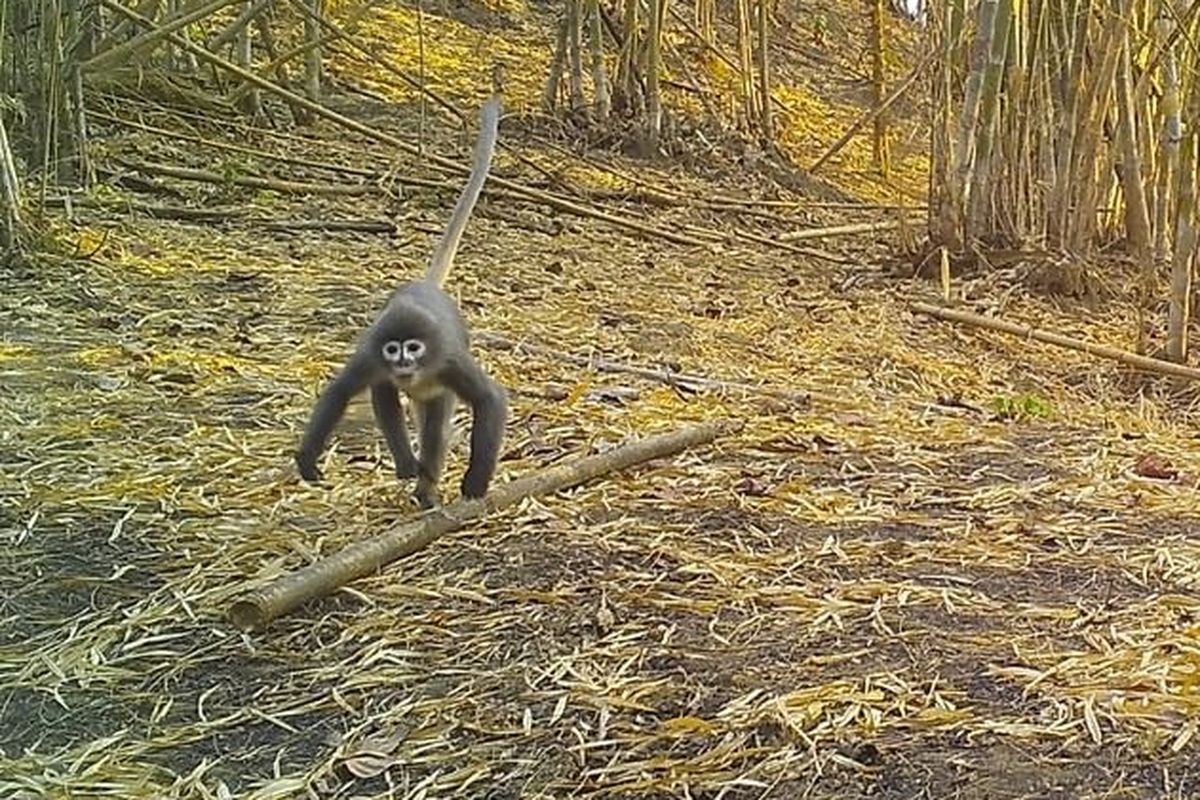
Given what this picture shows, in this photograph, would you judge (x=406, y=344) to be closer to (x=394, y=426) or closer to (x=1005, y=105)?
(x=394, y=426)

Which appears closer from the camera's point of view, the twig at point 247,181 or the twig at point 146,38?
the twig at point 146,38

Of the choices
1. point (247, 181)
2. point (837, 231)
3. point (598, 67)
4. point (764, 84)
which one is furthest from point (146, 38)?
point (764, 84)

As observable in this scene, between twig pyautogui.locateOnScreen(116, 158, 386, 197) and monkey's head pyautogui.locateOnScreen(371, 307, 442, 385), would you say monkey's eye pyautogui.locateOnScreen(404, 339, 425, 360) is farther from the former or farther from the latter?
twig pyautogui.locateOnScreen(116, 158, 386, 197)

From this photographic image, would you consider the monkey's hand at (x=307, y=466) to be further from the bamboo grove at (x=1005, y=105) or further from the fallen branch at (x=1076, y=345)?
the fallen branch at (x=1076, y=345)

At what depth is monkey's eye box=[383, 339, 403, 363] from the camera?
352cm

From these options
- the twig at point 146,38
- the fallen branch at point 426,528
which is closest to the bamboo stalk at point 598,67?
the twig at point 146,38

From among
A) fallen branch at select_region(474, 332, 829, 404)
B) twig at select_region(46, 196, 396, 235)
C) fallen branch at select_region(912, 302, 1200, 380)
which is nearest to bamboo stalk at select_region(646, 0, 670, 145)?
twig at select_region(46, 196, 396, 235)

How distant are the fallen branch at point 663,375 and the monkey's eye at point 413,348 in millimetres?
1583

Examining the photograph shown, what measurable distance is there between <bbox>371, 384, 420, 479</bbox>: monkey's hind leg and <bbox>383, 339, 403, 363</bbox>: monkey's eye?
0.22 metres

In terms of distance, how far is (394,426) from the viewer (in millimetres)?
3803

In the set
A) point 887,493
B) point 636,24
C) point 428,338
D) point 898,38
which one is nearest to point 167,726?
point 428,338

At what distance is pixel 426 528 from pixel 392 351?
425 mm

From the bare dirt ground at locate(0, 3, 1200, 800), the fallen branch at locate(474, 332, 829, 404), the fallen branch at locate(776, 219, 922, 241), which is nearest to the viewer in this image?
the bare dirt ground at locate(0, 3, 1200, 800)

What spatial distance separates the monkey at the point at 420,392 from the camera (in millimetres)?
3557
